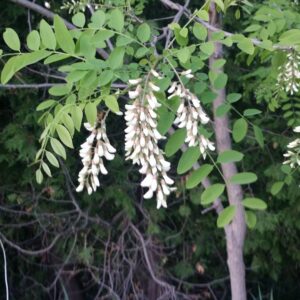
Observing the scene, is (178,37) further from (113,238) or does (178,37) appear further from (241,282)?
(113,238)

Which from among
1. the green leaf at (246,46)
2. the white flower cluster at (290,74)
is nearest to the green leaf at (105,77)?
the green leaf at (246,46)

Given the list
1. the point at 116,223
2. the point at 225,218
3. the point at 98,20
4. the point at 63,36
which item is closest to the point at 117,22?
the point at 98,20

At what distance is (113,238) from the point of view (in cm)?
310

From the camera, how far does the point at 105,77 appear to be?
4.17 feet

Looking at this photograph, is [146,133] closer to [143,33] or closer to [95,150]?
[95,150]

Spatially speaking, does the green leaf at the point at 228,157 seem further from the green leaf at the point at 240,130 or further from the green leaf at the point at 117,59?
the green leaf at the point at 117,59

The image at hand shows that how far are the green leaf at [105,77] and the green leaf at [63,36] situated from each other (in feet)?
0.31

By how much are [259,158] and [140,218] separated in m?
0.76

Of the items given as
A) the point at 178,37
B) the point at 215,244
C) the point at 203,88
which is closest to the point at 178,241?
the point at 215,244

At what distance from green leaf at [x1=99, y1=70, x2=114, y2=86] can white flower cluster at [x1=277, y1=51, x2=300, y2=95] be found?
0.66 m

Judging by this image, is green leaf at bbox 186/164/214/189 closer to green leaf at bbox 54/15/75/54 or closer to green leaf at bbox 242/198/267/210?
green leaf at bbox 242/198/267/210

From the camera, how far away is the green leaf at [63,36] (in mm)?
1268

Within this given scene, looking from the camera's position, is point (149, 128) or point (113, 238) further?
point (113, 238)

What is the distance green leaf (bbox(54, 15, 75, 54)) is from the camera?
4.16 feet
